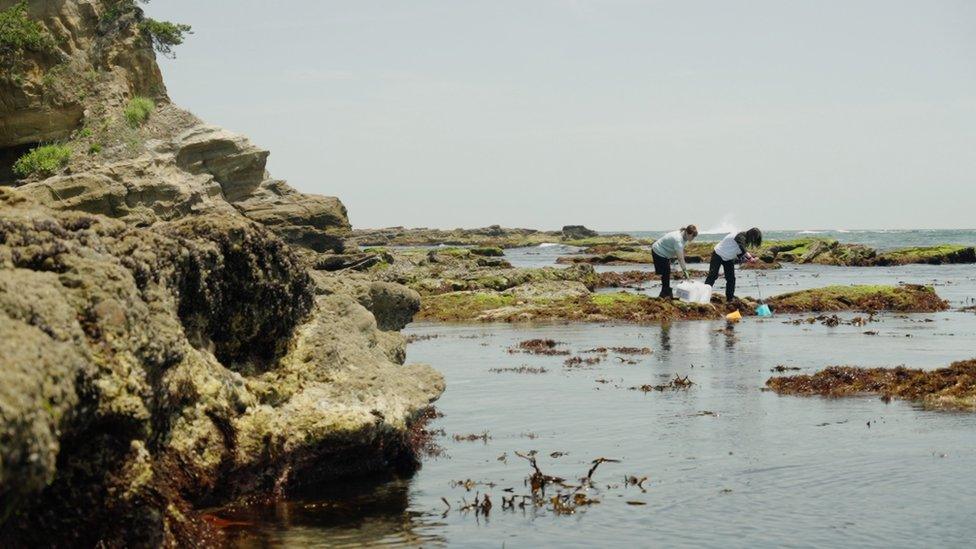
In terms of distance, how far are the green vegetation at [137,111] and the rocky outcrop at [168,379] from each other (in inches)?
1672

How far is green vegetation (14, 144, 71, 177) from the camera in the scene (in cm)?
4453

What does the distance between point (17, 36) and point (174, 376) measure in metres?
43.7

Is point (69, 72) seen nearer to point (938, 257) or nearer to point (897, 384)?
point (897, 384)

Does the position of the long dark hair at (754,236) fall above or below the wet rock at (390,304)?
above

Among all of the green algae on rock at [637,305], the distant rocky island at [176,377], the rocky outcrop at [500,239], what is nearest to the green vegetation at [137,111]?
the green algae on rock at [637,305]

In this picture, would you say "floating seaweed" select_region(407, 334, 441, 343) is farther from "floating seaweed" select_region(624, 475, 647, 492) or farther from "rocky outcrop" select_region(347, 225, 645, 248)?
"rocky outcrop" select_region(347, 225, 645, 248)

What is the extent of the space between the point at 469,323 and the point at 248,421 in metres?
21.5

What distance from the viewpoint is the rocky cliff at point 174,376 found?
5.34 meters

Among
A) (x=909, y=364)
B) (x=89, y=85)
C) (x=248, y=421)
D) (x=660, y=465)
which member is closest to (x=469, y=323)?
(x=909, y=364)

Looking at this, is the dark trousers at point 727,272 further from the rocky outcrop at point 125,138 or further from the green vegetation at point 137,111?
the green vegetation at point 137,111

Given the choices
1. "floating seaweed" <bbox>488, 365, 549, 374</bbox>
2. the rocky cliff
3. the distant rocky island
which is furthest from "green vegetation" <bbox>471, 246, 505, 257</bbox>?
the distant rocky island

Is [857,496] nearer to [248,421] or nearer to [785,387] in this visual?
[248,421]

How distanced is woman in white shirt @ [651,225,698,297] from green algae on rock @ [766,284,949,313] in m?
3.25

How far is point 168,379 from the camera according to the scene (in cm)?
708
